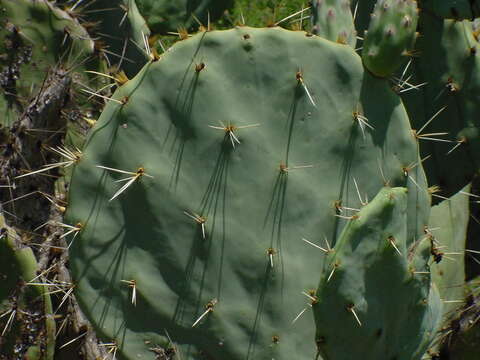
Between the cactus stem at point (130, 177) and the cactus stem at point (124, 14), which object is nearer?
the cactus stem at point (130, 177)

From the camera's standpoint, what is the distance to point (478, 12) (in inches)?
107

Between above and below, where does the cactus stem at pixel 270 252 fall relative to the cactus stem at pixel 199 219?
below

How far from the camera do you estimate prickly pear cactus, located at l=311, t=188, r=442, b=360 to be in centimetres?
184

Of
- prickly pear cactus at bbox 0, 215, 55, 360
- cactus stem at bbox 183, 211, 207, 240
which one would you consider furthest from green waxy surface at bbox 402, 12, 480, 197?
prickly pear cactus at bbox 0, 215, 55, 360

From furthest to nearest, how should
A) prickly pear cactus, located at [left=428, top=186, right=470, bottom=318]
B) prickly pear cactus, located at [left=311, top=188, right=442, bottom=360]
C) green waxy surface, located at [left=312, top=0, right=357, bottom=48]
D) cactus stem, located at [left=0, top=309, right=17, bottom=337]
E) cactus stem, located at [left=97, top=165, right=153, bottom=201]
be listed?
prickly pear cactus, located at [left=428, top=186, right=470, bottom=318] → cactus stem, located at [left=0, top=309, right=17, bottom=337] → green waxy surface, located at [left=312, top=0, right=357, bottom=48] → cactus stem, located at [left=97, top=165, right=153, bottom=201] → prickly pear cactus, located at [left=311, top=188, right=442, bottom=360]

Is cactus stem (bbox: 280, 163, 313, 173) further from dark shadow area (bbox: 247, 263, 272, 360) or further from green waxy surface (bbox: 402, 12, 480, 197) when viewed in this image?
green waxy surface (bbox: 402, 12, 480, 197)

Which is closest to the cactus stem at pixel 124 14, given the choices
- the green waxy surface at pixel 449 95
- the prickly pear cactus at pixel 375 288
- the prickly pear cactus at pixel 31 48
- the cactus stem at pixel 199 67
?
the prickly pear cactus at pixel 31 48

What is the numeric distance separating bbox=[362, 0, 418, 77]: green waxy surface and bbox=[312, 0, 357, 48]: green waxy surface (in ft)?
0.39

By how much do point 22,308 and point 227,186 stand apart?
93cm

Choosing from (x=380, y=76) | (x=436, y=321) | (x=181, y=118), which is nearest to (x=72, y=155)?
(x=181, y=118)

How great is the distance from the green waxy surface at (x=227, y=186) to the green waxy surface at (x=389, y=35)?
0.05 m

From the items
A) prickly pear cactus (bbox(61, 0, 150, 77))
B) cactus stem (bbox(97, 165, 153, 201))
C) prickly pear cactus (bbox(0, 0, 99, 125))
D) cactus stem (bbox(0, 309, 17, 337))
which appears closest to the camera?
cactus stem (bbox(97, 165, 153, 201))

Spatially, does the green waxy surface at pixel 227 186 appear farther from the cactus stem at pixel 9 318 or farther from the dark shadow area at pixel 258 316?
the cactus stem at pixel 9 318

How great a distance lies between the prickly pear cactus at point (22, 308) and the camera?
264 centimetres
